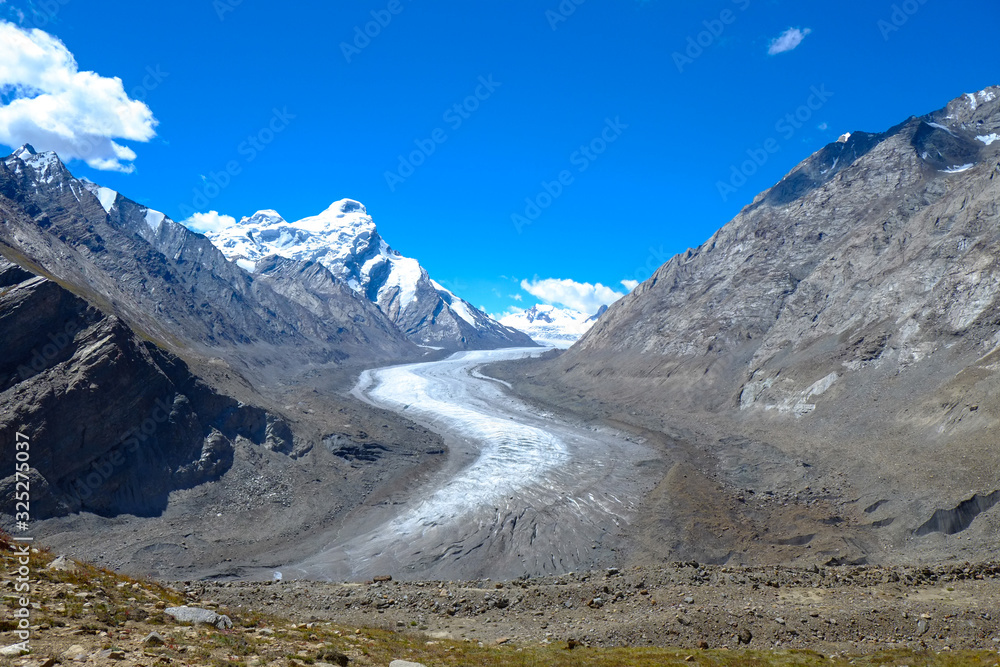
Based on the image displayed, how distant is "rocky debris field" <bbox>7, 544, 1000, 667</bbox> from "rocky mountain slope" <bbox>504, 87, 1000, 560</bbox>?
47.9ft

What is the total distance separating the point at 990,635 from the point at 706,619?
9.14 meters

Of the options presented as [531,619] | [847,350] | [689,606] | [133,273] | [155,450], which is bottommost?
[531,619]

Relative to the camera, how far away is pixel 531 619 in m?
21.3

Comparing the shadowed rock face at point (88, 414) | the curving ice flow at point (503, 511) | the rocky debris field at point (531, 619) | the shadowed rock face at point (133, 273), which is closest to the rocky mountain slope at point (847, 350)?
the curving ice flow at point (503, 511)

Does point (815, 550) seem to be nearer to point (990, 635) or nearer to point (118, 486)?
point (990, 635)

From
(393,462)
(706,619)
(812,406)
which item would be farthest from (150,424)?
(812,406)

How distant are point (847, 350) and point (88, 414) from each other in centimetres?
8061

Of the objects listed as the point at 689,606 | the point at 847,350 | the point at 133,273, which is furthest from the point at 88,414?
the point at 133,273

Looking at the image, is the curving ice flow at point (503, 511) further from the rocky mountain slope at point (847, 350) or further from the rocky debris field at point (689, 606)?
the rocky debris field at point (689, 606)

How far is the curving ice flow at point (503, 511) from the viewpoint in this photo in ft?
119

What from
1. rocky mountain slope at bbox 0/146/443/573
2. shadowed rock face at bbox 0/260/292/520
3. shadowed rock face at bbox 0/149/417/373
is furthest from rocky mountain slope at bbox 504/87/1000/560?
shadowed rock face at bbox 0/149/417/373

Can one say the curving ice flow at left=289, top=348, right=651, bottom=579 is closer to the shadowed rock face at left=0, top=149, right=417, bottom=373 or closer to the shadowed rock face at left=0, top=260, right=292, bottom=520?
the shadowed rock face at left=0, top=260, right=292, bottom=520

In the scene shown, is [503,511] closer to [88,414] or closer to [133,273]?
[88,414]

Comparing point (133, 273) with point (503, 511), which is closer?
point (503, 511)
